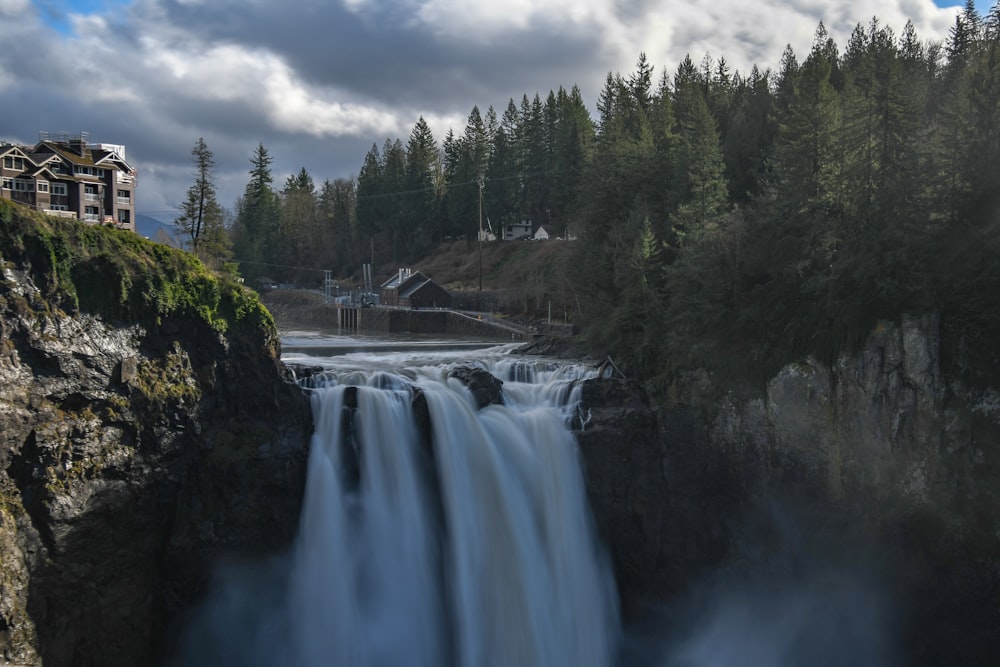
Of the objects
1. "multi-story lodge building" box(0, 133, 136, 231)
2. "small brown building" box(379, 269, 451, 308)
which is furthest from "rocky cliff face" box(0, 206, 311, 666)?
"small brown building" box(379, 269, 451, 308)

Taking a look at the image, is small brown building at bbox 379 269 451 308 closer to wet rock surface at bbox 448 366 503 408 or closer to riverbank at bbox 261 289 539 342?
riverbank at bbox 261 289 539 342

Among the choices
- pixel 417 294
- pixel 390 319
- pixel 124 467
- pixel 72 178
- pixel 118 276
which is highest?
pixel 72 178

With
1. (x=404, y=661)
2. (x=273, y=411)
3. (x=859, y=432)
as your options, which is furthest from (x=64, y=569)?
(x=859, y=432)

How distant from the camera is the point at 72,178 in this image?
30375 millimetres

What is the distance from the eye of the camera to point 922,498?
2106 cm

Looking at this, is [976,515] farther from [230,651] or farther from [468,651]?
[230,651]

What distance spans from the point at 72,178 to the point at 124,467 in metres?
17.0

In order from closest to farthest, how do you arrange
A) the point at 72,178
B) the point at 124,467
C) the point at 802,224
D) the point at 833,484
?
1. the point at 124,467
2. the point at 833,484
3. the point at 802,224
4. the point at 72,178

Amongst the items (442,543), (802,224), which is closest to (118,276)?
(442,543)

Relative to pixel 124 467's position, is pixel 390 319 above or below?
above

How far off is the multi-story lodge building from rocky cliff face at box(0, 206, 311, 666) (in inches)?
332

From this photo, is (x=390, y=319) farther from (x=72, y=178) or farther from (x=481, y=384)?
(x=481, y=384)

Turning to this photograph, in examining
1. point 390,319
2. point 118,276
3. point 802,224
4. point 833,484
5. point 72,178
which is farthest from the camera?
point 390,319

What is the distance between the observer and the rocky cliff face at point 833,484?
67.8 feet
